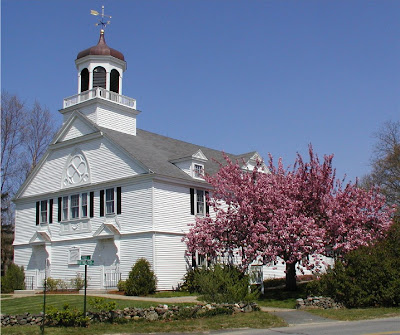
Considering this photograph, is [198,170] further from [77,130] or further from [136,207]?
[77,130]

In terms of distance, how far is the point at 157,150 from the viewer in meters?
33.3

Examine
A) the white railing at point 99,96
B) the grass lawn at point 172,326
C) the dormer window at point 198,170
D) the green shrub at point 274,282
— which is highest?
the white railing at point 99,96

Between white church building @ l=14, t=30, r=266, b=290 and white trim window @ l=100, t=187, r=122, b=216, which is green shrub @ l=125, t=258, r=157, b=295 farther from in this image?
white trim window @ l=100, t=187, r=122, b=216

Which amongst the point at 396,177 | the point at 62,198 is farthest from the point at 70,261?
the point at 396,177

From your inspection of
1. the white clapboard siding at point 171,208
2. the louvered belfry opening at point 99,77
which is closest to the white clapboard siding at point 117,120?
the louvered belfry opening at point 99,77

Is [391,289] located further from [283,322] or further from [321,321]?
[283,322]

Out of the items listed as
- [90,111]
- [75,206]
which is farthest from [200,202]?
[90,111]

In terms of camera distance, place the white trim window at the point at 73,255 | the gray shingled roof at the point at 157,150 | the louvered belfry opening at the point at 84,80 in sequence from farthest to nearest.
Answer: the louvered belfry opening at the point at 84,80
the white trim window at the point at 73,255
the gray shingled roof at the point at 157,150

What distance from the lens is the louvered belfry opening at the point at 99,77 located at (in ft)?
112

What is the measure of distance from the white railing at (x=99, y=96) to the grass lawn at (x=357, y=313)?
2021 cm

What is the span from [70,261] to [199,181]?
30.6 ft

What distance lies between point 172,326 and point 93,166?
59.4 feet

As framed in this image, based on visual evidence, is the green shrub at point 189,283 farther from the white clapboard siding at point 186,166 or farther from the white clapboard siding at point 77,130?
the white clapboard siding at point 77,130

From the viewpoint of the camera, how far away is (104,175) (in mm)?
30766
